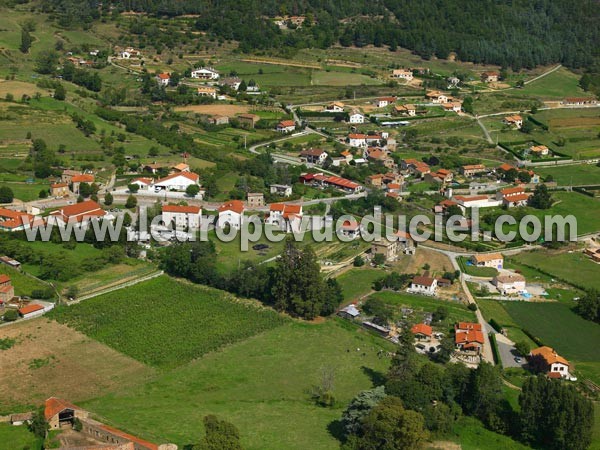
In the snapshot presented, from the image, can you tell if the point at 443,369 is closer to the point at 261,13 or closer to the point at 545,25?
the point at 261,13

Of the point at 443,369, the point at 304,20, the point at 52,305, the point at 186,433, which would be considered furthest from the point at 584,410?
the point at 304,20

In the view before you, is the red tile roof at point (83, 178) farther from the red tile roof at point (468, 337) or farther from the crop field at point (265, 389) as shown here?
the red tile roof at point (468, 337)

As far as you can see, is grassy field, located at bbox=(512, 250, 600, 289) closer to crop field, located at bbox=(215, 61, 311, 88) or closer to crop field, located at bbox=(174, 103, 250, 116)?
crop field, located at bbox=(174, 103, 250, 116)

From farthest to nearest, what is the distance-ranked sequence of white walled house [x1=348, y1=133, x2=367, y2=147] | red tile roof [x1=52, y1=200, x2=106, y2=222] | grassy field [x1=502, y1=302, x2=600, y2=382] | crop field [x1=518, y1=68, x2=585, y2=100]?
crop field [x1=518, y1=68, x2=585, y2=100], white walled house [x1=348, y1=133, x2=367, y2=147], red tile roof [x1=52, y1=200, x2=106, y2=222], grassy field [x1=502, y1=302, x2=600, y2=382]

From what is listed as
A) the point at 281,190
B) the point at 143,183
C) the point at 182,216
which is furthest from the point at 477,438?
the point at 143,183

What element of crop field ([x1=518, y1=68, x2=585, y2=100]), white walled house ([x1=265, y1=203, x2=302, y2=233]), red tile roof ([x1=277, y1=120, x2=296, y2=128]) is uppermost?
crop field ([x1=518, y1=68, x2=585, y2=100])

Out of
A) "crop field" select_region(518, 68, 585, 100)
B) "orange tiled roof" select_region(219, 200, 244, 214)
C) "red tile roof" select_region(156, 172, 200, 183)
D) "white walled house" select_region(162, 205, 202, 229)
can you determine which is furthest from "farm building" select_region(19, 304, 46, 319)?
"crop field" select_region(518, 68, 585, 100)

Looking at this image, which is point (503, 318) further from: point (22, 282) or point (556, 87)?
point (556, 87)
